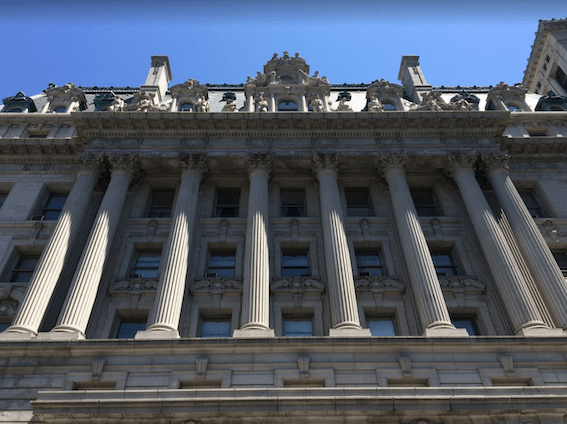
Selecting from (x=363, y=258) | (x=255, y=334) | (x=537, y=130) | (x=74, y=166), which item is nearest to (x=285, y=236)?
(x=363, y=258)

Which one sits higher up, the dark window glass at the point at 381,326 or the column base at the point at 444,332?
the dark window glass at the point at 381,326

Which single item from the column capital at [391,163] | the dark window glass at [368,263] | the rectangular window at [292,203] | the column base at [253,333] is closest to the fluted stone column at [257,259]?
the column base at [253,333]

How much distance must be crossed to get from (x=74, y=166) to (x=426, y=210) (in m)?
22.0

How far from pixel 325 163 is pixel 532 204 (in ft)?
42.9

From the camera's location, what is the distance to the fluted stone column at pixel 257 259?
2186cm

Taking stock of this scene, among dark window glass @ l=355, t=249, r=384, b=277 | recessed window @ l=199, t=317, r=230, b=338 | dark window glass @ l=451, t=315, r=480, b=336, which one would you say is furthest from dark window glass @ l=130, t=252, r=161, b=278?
dark window glass @ l=451, t=315, r=480, b=336

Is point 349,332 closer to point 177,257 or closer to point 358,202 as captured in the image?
point 177,257

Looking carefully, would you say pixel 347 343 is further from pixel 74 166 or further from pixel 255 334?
pixel 74 166

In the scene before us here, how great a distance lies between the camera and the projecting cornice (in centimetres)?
3130

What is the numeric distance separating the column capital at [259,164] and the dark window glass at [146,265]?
7.15 m

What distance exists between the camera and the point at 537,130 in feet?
118

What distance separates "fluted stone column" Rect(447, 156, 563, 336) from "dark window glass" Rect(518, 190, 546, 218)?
15.0 ft

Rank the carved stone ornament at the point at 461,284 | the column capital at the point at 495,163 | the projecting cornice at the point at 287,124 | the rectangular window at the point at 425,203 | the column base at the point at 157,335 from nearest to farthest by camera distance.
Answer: the column base at the point at 157,335, the carved stone ornament at the point at 461,284, the column capital at the point at 495,163, the rectangular window at the point at 425,203, the projecting cornice at the point at 287,124

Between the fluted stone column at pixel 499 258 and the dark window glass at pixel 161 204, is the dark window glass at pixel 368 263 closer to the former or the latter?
the fluted stone column at pixel 499 258
